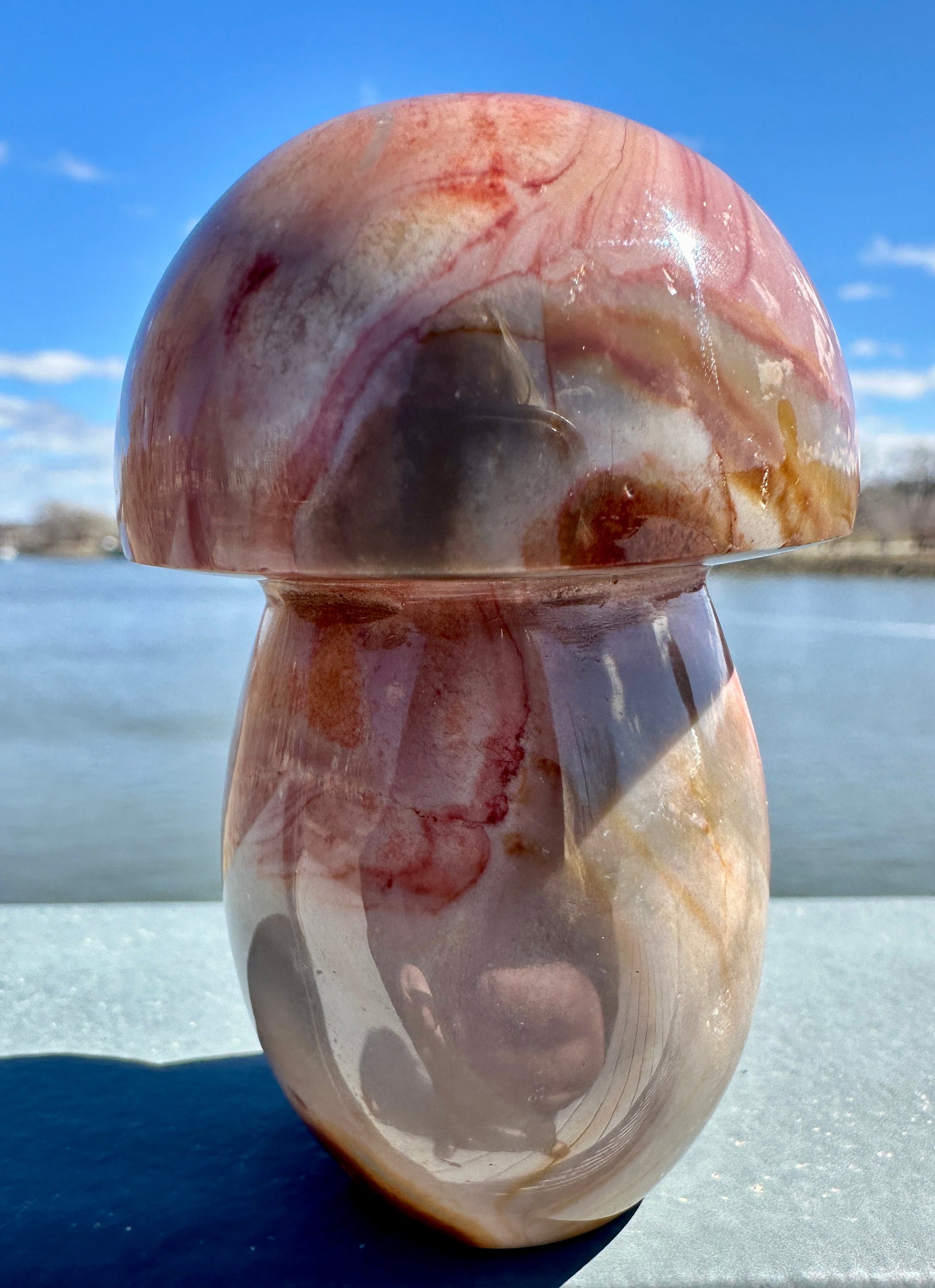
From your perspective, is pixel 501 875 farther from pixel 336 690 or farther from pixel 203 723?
pixel 203 723

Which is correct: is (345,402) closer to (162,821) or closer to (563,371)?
(563,371)

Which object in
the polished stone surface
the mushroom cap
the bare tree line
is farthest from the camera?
the bare tree line

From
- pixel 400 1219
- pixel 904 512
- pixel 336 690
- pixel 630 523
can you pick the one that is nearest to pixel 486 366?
pixel 630 523

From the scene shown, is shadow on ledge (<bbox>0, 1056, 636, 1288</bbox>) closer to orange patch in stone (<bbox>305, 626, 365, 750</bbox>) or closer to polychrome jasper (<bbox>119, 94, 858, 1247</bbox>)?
polychrome jasper (<bbox>119, 94, 858, 1247</bbox>)

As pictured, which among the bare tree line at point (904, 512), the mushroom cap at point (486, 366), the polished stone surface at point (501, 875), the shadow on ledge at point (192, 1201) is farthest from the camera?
the bare tree line at point (904, 512)

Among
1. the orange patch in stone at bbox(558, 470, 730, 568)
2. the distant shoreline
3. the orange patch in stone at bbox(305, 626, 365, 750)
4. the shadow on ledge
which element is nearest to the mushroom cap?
the orange patch in stone at bbox(558, 470, 730, 568)

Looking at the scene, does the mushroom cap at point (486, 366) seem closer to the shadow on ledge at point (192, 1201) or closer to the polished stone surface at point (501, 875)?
the polished stone surface at point (501, 875)

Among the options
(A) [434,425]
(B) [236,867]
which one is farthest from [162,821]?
(A) [434,425]

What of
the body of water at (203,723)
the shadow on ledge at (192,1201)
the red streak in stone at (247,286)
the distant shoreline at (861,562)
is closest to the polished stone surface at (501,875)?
the shadow on ledge at (192,1201)
